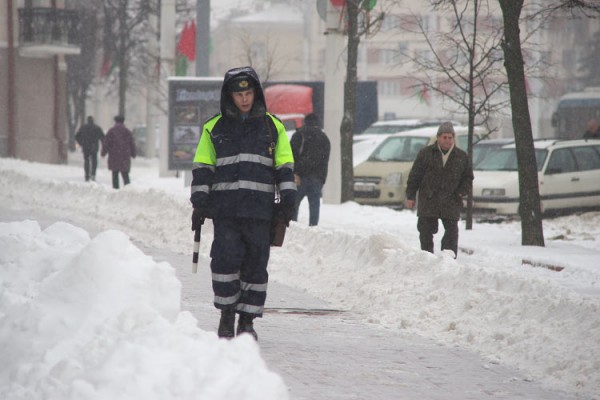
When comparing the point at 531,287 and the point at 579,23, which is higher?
the point at 579,23

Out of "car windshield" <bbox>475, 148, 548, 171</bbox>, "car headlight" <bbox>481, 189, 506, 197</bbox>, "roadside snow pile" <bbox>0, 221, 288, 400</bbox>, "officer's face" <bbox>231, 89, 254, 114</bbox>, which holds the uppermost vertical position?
"officer's face" <bbox>231, 89, 254, 114</bbox>

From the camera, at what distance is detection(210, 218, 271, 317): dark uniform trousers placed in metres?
7.53

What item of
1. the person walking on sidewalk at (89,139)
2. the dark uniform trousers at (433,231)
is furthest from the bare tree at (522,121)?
the person walking on sidewalk at (89,139)

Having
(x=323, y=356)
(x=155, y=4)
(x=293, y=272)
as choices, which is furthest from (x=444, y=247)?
(x=155, y=4)

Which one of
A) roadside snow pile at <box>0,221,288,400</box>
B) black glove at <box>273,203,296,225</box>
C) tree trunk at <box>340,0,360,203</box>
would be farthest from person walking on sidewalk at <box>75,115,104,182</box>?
black glove at <box>273,203,296,225</box>

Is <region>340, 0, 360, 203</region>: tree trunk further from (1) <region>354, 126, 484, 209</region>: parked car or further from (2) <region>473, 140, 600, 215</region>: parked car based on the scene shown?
(2) <region>473, 140, 600, 215</region>: parked car

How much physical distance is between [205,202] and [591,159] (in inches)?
678

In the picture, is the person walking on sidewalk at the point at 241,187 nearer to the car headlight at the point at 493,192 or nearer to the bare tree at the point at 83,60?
the car headlight at the point at 493,192

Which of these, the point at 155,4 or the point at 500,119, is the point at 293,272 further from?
the point at 155,4

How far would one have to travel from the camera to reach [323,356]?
24.9ft

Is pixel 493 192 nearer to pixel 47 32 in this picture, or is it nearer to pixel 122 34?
pixel 47 32

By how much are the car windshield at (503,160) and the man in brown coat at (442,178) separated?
436 inches

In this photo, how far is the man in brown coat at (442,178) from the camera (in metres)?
11.6

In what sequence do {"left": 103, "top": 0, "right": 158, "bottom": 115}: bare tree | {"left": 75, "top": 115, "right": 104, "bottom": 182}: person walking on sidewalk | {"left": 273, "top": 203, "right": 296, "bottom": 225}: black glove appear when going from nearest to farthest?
{"left": 273, "top": 203, "right": 296, "bottom": 225}: black glove, {"left": 75, "top": 115, "right": 104, "bottom": 182}: person walking on sidewalk, {"left": 103, "top": 0, "right": 158, "bottom": 115}: bare tree
